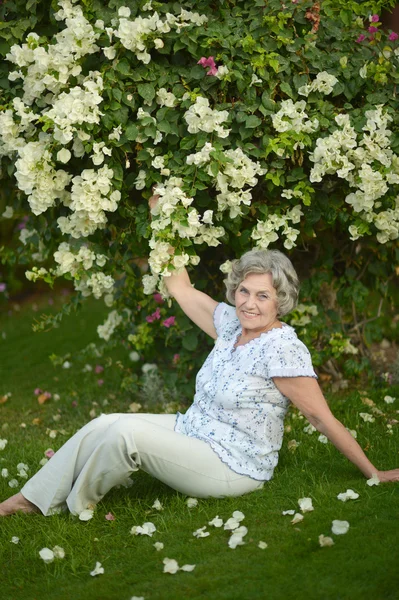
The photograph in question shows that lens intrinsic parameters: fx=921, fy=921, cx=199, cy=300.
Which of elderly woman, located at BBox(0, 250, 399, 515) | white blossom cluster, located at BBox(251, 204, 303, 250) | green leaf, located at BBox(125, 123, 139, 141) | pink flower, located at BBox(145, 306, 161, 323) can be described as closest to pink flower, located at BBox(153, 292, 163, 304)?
pink flower, located at BBox(145, 306, 161, 323)

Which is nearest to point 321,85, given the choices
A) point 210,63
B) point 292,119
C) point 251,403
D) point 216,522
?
point 292,119

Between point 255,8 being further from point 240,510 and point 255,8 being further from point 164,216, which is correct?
point 240,510

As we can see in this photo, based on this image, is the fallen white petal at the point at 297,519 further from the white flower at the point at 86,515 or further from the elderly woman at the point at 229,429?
the white flower at the point at 86,515

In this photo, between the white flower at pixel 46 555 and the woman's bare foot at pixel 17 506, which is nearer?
the white flower at pixel 46 555

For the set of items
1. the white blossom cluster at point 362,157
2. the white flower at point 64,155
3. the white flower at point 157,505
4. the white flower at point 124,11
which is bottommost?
the white flower at point 157,505

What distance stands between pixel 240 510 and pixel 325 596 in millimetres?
719

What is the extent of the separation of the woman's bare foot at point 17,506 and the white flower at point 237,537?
883 mm

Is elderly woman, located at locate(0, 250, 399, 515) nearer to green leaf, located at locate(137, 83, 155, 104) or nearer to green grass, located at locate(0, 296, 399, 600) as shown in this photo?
green grass, located at locate(0, 296, 399, 600)

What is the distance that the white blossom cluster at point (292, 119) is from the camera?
3.88 meters

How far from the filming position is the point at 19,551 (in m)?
3.36

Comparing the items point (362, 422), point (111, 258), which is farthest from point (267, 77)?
point (362, 422)

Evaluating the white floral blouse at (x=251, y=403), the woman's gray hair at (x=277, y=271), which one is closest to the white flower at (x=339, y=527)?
the white floral blouse at (x=251, y=403)

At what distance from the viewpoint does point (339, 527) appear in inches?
122

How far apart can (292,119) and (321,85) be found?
23 cm
